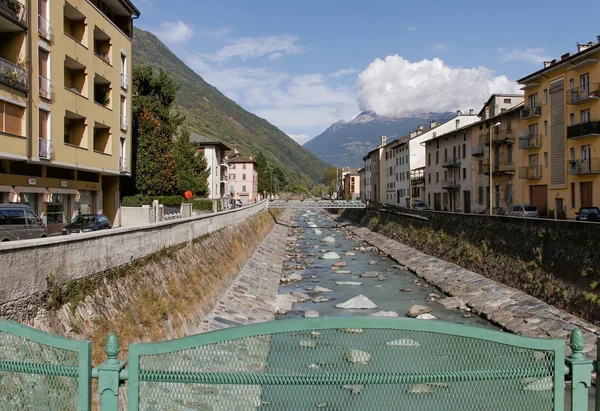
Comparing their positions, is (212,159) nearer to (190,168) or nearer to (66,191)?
(190,168)

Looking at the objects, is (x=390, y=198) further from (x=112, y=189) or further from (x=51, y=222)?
(x=51, y=222)

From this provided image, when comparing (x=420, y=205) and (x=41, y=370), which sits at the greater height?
(x=420, y=205)

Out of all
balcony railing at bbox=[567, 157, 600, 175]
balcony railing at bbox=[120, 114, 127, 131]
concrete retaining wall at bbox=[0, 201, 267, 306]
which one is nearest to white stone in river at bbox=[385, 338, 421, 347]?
concrete retaining wall at bbox=[0, 201, 267, 306]

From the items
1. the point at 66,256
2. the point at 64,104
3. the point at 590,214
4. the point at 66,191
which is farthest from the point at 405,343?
the point at 590,214

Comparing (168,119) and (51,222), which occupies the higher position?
(168,119)

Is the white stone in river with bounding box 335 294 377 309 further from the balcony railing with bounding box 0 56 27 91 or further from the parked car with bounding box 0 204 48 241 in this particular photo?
the balcony railing with bounding box 0 56 27 91

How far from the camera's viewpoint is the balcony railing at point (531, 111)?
156 feet

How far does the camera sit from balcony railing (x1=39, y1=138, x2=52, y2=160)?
28812 mm

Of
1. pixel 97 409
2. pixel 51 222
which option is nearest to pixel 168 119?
pixel 51 222

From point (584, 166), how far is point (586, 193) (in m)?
2.47

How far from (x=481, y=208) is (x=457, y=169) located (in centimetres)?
896

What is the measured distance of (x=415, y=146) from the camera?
87938 millimetres

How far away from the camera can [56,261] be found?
38.9ft

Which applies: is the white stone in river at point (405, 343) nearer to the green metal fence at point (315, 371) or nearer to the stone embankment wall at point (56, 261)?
the green metal fence at point (315, 371)
